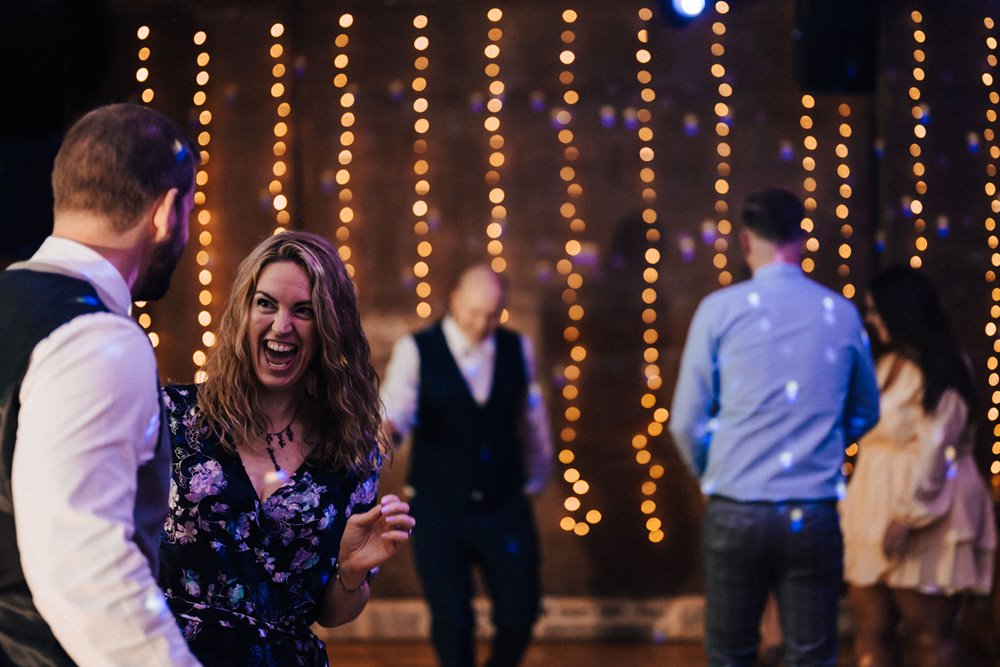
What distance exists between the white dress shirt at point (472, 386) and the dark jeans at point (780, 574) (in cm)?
93

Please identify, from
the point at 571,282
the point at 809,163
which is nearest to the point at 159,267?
the point at 571,282

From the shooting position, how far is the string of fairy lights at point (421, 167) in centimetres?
488

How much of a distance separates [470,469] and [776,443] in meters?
1.07

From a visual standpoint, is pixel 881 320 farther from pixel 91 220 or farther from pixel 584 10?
pixel 91 220

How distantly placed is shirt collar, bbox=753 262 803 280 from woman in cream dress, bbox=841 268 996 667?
567 mm

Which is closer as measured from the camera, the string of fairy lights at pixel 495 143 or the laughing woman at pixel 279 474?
the laughing woman at pixel 279 474

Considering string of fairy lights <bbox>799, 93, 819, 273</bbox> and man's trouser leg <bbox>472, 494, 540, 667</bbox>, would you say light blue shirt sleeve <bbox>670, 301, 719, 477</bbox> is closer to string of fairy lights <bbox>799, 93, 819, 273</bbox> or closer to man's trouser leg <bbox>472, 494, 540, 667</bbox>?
man's trouser leg <bbox>472, 494, 540, 667</bbox>

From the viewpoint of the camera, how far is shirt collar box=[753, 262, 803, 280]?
2900 mm

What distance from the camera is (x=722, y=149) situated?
482 centimetres

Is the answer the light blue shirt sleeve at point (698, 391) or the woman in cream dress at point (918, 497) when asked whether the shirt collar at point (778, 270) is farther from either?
the woman in cream dress at point (918, 497)

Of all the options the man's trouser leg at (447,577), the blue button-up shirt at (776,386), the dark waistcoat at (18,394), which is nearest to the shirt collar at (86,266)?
the dark waistcoat at (18,394)

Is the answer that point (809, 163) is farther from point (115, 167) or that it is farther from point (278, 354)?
point (115, 167)

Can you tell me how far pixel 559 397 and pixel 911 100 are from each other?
6.23 feet

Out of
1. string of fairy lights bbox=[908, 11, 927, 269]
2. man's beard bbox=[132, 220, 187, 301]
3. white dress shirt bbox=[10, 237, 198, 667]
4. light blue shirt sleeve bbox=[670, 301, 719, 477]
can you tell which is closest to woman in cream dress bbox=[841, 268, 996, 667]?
light blue shirt sleeve bbox=[670, 301, 719, 477]
